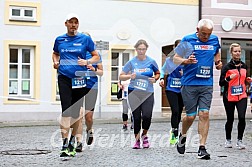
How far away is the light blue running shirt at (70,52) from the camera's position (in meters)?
8.84

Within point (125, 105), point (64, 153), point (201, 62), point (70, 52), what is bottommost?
point (64, 153)

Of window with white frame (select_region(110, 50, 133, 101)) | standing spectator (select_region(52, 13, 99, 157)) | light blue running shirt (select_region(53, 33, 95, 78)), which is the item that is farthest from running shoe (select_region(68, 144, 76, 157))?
window with white frame (select_region(110, 50, 133, 101))

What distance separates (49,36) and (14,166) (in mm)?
13451

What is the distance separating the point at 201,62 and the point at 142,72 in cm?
190

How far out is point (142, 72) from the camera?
10547 millimetres

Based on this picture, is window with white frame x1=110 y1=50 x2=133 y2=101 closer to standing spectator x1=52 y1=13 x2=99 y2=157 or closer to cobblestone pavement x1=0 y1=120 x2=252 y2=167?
cobblestone pavement x1=0 y1=120 x2=252 y2=167

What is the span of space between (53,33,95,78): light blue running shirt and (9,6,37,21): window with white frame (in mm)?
12098

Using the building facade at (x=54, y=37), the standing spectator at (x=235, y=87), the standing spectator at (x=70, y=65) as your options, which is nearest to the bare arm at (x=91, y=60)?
the standing spectator at (x=70, y=65)

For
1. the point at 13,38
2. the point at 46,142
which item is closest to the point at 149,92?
the point at 46,142

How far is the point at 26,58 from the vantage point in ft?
69.7

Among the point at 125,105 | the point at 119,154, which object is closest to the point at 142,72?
the point at 119,154

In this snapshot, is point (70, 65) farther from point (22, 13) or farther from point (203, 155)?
point (22, 13)

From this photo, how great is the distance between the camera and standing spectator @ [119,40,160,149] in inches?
413

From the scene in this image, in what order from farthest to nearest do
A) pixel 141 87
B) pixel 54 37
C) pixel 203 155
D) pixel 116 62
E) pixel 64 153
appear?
pixel 116 62 → pixel 54 37 → pixel 141 87 → pixel 64 153 → pixel 203 155
